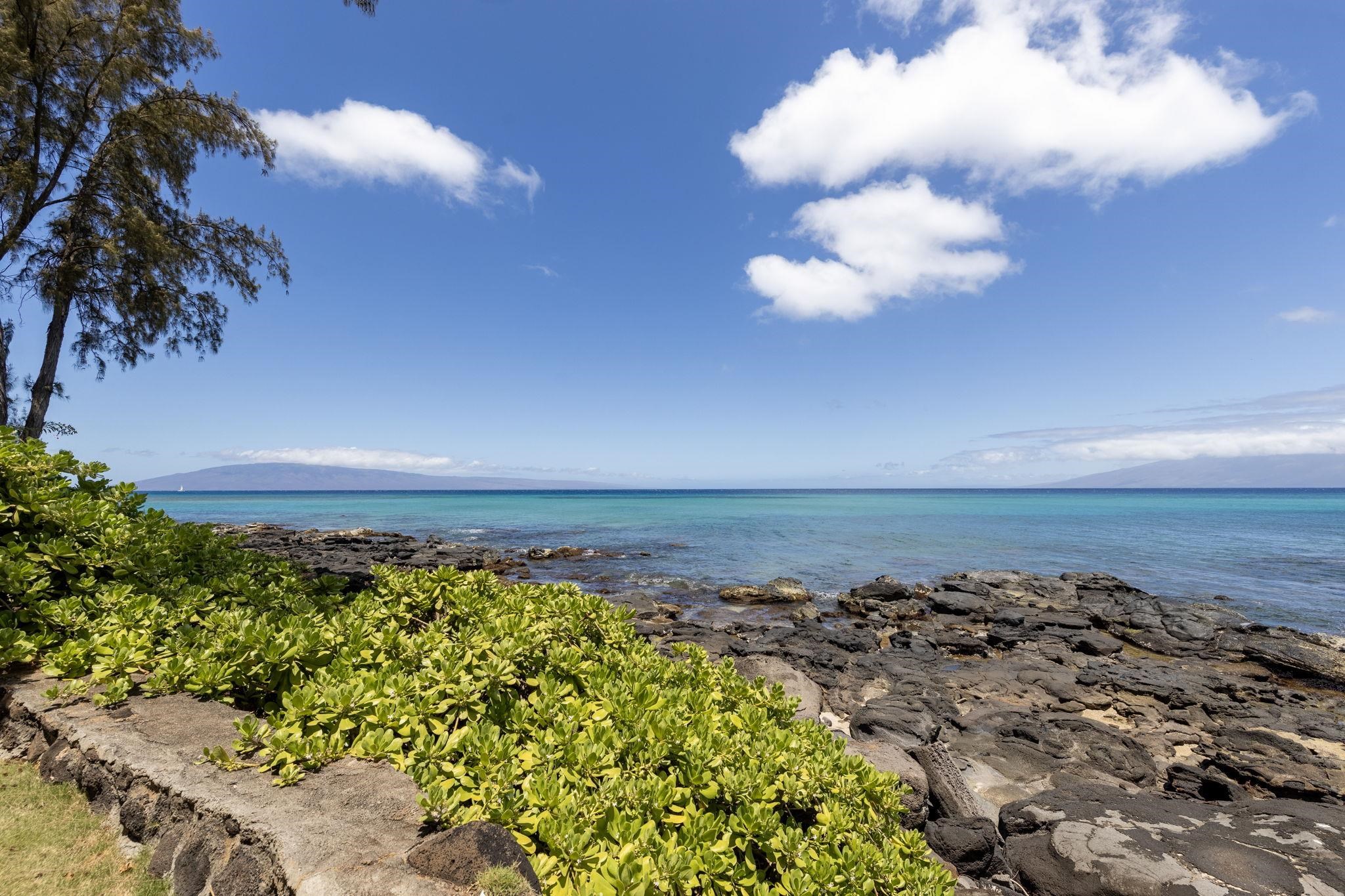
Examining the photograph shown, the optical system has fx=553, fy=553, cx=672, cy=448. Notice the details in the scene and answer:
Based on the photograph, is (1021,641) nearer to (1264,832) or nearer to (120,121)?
(1264,832)

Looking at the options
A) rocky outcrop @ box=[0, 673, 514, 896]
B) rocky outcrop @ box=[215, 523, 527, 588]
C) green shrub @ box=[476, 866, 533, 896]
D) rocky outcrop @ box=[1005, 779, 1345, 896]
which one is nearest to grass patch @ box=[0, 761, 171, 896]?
rocky outcrop @ box=[0, 673, 514, 896]

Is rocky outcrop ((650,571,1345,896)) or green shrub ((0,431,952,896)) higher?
green shrub ((0,431,952,896))

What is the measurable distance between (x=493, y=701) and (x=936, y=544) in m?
43.5

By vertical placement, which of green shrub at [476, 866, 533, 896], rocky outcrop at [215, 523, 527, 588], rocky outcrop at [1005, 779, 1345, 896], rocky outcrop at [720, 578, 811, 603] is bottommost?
rocky outcrop at [720, 578, 811, 603]

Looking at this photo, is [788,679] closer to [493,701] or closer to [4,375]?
[493,701]

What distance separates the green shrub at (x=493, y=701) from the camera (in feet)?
10.5

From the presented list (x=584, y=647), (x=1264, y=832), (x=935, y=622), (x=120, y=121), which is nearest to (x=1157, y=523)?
(x=935, y=622)

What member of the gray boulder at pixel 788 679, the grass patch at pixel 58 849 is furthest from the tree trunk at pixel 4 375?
the gray boulder at pixel 788 679

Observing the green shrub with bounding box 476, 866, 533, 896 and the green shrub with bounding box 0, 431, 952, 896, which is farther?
the green shrub with bounding box 0, 431, 952, 896

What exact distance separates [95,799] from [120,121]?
1705 centimetres

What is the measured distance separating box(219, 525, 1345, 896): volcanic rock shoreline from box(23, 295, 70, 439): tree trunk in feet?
29.3

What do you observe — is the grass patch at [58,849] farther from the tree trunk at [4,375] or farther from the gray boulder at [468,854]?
the tree trunk at [4,375]

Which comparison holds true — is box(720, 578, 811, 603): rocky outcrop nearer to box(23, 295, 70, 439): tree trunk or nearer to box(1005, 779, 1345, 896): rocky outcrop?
box(1005, 779, 1345, 896): rocky outcrop

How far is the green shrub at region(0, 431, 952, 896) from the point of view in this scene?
3199 millimetres
